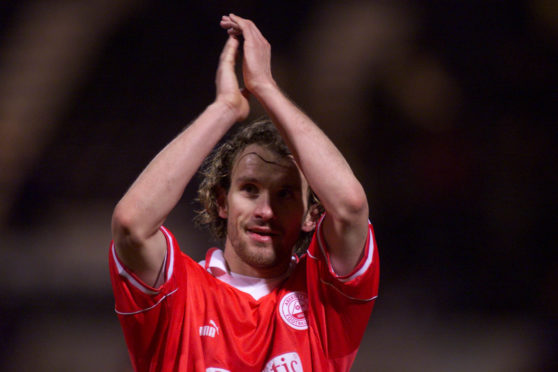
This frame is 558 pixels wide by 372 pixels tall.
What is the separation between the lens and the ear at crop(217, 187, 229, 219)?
4.94ft

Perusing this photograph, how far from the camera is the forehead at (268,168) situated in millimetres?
1340

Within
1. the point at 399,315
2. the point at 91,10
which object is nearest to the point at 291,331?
the point at 399,315

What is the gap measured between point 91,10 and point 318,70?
3.94ft

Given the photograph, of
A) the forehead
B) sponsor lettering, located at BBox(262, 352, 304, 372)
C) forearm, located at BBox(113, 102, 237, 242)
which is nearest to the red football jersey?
sponsor lettering, located at BBox(262, 352, 304, 372)

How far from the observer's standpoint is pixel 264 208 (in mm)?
1302

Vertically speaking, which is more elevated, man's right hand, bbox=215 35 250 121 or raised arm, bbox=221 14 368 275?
man's right hand, bbox=215 35 250 121

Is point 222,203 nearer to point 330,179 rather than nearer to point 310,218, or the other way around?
point 310,218

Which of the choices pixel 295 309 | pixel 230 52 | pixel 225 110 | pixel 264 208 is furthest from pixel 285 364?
pixel 230 52

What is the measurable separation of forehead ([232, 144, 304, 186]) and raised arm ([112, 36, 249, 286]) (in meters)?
0.21

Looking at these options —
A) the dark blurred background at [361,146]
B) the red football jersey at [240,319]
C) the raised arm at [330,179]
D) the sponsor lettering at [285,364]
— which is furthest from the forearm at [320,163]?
the dark blurred background at [361,146]

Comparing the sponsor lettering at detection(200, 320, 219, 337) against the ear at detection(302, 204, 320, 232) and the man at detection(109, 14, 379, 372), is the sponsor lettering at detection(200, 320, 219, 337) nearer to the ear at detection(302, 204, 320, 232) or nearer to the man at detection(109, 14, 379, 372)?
the man at detection(109, 14, 379, 372)

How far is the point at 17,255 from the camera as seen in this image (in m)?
2.25

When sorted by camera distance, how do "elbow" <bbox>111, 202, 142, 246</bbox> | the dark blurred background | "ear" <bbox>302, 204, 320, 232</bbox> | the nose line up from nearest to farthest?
"elbow" <bbox>111, 202, 142, 246</bbox> < the nose < "ear" <bbox>302, 204, 320, 232</bbox> < the dark blurred background

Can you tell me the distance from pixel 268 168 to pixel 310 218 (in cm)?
21
